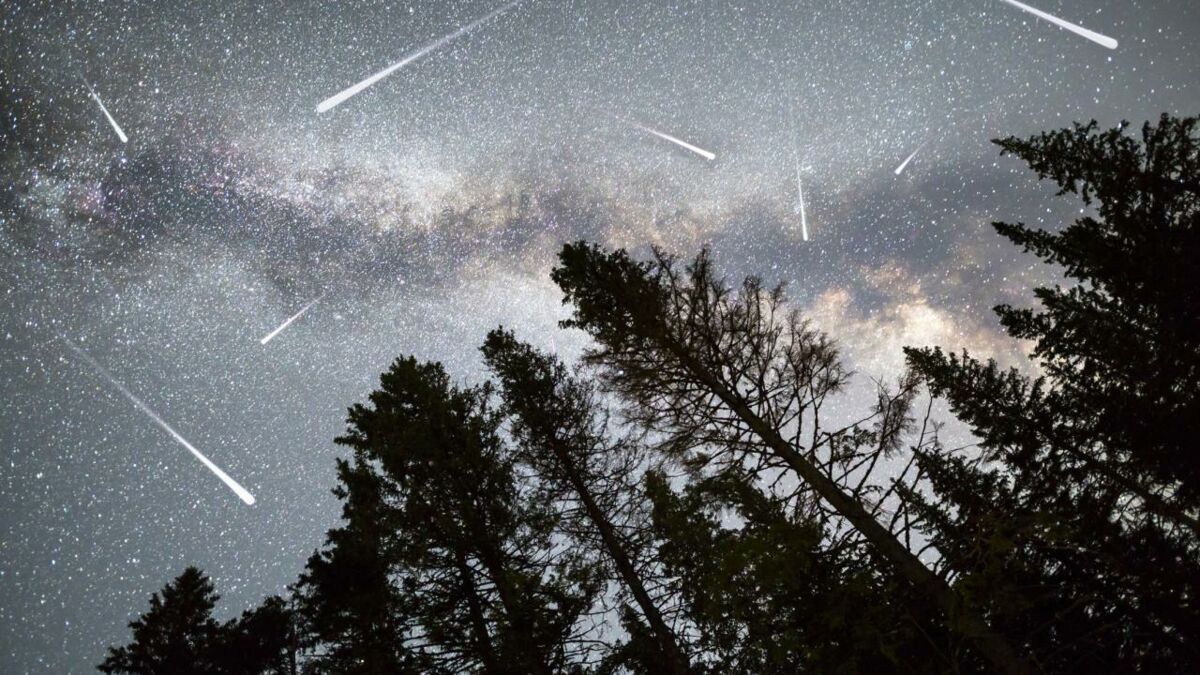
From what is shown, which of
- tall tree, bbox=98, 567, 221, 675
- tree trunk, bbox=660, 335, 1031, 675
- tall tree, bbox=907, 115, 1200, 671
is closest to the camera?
tree trunk, bbox=660, 335, 1031, 675

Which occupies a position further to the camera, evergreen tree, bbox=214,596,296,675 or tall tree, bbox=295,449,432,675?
evergreen tree, bbox=214,596,296,675

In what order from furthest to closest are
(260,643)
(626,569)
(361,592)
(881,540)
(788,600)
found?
(260,643), (361,592), (626,569), (788,600), (881,540)

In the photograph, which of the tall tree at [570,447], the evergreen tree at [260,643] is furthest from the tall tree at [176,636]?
the tall tree at [570,447]

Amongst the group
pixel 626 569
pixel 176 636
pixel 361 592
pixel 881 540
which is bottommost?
pixel 881 540

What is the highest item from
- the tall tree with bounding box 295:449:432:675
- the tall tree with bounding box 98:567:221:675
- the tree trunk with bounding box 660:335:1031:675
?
the tall tree with bounding box 98:567:221:675

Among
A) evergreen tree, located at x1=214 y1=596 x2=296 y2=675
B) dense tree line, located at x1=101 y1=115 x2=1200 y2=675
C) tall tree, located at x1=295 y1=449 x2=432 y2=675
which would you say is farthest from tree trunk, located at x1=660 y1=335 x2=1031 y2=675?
evergreen tree, located at x1=214 y1=596 x2=296 y2=675

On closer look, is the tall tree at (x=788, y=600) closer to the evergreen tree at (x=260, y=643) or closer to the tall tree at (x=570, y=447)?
the tall tree at (x=570, y=447)

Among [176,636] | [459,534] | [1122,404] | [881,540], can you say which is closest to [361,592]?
[459,534]

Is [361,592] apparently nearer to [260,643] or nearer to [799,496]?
[260,643]

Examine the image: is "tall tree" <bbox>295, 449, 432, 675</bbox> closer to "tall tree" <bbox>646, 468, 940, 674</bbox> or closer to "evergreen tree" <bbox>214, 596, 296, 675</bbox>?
"evergreen tree" <bbox>214, 596, 296, 675</bbox>

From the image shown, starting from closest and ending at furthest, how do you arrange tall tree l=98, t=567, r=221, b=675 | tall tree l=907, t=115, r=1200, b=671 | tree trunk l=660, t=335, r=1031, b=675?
tree trunk l=660, t=335, r=1031, b=675, tall tree l=907, t=115, r=1200, b=671, tall tree l=98, t=567, r=221, b=675

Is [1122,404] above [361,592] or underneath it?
underneath

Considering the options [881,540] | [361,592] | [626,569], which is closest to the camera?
[881,540]

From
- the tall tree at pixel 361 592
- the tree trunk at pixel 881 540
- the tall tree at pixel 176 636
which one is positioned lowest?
the tree trunk at pixel 881 540
